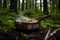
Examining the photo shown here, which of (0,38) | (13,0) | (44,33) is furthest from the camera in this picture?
(13,0)

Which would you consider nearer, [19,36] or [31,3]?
[19,36]

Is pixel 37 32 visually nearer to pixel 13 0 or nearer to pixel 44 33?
pixel 44 33

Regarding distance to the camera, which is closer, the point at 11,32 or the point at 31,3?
the point at 11,32

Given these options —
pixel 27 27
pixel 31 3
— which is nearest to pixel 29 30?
pixel 27 27

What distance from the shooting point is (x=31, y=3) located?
15.9 m

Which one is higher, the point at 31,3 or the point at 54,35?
the point at 31,3

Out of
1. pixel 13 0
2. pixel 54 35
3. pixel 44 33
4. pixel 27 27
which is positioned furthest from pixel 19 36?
pixel 13 0

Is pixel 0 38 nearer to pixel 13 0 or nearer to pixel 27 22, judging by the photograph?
pixel 27 22

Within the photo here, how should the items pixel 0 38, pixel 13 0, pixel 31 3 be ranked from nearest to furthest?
pixel 0 38, pixel 13 0, pixel 31 3

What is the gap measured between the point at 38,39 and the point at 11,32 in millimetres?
940

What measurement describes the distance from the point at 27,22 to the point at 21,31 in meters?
0.38

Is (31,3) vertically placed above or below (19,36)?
above

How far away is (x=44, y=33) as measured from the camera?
4.29m

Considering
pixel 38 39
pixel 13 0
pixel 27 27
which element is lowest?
pixel 38 39
